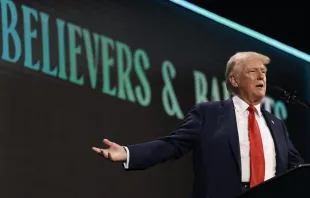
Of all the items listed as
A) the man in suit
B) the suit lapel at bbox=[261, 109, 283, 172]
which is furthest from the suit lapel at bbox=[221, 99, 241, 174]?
the suit lapel at bbox=[261, 109, 283, 172]

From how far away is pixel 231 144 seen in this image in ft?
8.72

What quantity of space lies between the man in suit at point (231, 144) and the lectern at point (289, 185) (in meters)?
0.59

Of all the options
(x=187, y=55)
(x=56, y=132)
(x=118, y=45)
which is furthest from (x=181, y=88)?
(x=56, y=132)

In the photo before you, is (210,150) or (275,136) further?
(275,136)

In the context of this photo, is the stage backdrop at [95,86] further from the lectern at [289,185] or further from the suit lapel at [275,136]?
the lectern at [289,185]

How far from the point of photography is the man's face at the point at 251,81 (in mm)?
2812

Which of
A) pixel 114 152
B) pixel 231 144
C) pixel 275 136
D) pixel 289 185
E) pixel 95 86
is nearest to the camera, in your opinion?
pixel 289 185

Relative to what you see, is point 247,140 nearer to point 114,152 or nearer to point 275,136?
point 275,136

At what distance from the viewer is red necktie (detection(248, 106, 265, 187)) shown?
2615 mm

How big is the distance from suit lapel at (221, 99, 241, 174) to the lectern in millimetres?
605

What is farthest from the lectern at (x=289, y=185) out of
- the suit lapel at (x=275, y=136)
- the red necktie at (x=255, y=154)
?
the suit lapel at (x=275, y=136)

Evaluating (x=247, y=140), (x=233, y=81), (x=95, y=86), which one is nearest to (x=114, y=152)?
(x=247, y=140)

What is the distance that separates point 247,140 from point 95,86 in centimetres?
99

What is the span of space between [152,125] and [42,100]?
0.64 meters
